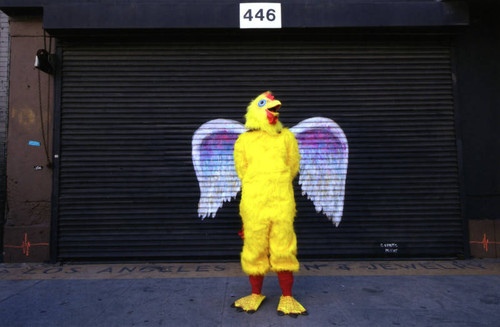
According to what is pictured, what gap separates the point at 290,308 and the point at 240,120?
2.94m

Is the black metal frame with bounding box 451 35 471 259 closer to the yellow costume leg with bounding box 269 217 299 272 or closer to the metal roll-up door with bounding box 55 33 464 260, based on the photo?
the metal roll-up door with bounding box 55 33 464 260

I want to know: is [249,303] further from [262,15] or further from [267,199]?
[262,15]

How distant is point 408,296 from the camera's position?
342 cm

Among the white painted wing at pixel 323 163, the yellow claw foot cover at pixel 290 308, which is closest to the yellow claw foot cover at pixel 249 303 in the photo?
the yellow claw foot cover at pixel 290 308

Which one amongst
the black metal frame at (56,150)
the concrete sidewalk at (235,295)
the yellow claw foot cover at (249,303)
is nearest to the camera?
the concrete sidewalk at (235,295)

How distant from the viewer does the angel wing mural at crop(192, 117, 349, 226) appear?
16.0 feet

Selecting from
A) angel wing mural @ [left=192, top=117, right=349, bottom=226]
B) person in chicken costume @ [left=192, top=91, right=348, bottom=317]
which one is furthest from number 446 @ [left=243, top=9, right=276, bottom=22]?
person in chicken costume @ [left=192, top=91, right=348, bottom=317]

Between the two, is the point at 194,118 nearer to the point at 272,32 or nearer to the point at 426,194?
the point at 272,32

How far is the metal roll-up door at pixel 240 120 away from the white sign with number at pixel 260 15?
0.99 feet

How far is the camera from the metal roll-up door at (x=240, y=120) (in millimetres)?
4852

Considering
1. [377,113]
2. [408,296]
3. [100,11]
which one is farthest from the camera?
[377,113]

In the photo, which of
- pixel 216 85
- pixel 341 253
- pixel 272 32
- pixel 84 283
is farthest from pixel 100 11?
pixel 341 253

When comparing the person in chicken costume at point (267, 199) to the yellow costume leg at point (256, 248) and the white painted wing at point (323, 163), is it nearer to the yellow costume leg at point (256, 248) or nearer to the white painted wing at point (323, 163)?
the yellow costume leg at point (256, 248)

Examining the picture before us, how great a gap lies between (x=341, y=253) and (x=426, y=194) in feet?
5.39
